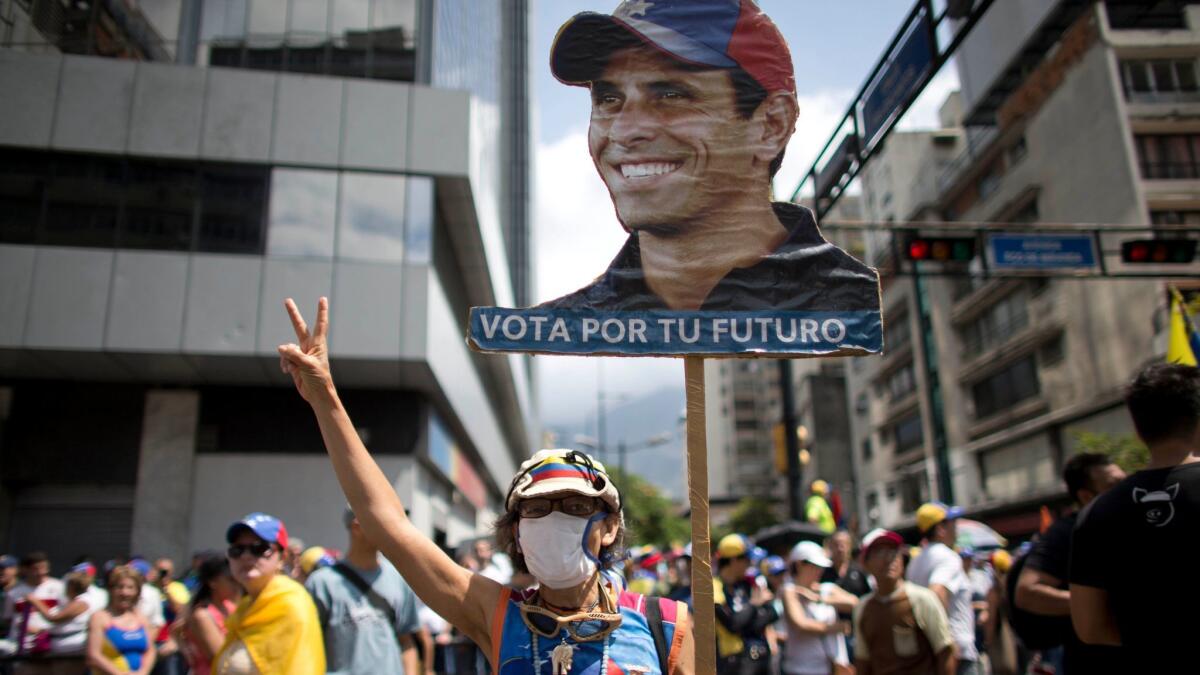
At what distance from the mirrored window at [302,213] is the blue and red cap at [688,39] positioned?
1552 cm

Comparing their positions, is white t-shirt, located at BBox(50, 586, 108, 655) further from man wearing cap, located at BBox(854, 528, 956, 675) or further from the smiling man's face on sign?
the smiling man's face on sign

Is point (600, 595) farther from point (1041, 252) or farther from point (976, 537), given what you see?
point (976, 537)

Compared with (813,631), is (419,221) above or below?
above

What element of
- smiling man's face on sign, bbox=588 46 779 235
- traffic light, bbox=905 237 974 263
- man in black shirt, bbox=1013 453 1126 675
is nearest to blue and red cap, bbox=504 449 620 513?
smiling man's face on sign, bbox=588 46 779 235

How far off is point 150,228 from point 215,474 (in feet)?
16.8

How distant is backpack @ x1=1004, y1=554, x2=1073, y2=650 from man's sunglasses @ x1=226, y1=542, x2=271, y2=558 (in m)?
3.62

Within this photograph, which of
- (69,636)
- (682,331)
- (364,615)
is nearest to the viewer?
(682,331)

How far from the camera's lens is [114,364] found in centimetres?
1827

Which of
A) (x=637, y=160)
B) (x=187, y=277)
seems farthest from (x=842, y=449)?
(x=637, y=160)

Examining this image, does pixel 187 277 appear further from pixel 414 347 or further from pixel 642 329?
pixel 642 329

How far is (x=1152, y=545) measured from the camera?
2.89m

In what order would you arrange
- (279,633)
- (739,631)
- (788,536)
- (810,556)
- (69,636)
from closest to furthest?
(279,633) → (739,631) → (810,556) → (69,636) → (788,536)

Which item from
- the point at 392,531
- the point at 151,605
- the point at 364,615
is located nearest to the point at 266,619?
the point at 364,615

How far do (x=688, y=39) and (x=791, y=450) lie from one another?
556 inches
